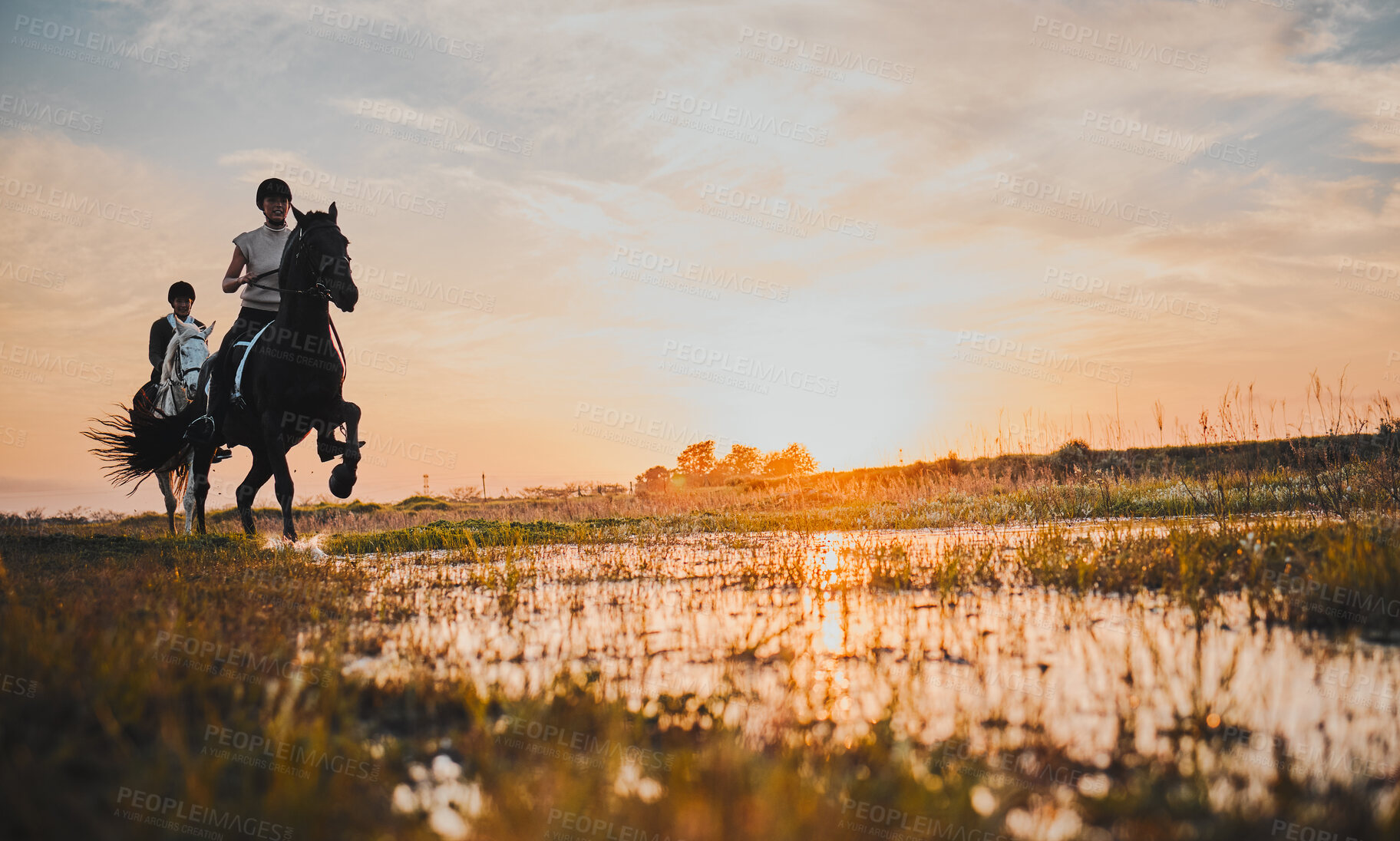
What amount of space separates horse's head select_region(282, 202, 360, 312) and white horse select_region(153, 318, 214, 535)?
4.94 m

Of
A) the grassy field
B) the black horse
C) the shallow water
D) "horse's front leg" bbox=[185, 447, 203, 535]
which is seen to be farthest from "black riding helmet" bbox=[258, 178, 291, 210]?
the shallow water

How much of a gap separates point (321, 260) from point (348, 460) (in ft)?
8.06

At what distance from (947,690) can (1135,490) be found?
1603 centimetres

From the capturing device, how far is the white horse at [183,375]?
1241 centimetres

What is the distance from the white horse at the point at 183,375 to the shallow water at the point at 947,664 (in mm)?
9154

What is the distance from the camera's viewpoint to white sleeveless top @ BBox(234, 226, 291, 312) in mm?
9875

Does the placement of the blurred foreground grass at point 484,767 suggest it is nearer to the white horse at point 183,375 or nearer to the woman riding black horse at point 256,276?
the woman riding black horse at point 256,276

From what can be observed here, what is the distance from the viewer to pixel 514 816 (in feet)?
6.22

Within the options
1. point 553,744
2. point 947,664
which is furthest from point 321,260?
point 947,664

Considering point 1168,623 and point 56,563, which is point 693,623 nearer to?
Answer: point 1168,623

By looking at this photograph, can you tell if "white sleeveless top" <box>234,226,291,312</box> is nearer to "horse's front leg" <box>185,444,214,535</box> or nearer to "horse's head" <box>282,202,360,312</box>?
"horse's head" <box>282,202,360,312</box>

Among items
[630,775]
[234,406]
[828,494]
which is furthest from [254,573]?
[828,494]

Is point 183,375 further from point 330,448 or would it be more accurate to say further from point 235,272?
point 330,448

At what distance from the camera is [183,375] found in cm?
1252
